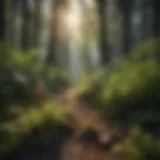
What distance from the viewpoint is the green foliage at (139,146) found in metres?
2.03

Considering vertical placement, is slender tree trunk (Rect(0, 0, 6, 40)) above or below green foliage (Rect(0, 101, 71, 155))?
above

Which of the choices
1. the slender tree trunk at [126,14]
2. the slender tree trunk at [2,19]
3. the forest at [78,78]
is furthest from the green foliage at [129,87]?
the slender tree trunk at [2,19]

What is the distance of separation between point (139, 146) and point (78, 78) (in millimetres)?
484

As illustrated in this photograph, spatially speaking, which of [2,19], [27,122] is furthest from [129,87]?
[2,19]

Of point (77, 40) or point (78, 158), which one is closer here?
point (78, 158)

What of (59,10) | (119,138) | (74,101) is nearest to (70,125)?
(74,101)

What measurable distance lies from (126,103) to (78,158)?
38 cm

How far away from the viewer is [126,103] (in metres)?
2.19

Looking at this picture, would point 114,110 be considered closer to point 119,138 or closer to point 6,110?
point 119,138

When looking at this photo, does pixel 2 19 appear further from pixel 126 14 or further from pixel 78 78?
pixel 126 14

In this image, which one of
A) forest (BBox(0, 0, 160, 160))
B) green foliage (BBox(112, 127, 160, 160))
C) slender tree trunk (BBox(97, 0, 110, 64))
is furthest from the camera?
slender tree trunk (BBox(97, 0, 110, 64))

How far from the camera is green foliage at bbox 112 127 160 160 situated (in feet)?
6.67

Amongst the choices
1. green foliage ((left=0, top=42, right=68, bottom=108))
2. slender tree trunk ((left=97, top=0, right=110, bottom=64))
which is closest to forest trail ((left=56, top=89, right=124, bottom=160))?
green foliage ((left=0, top=42, right=68, bottom=108))

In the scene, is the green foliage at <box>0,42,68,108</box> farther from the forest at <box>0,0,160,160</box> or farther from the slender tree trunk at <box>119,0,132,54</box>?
the slender tree trunk at <box>119,0,132,54</box>
